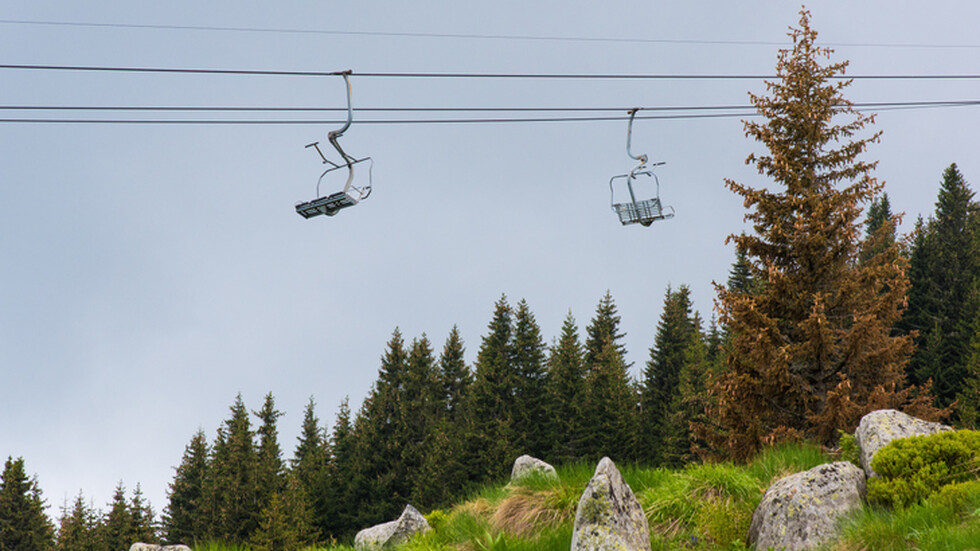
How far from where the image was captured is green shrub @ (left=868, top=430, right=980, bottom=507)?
10.4 meters

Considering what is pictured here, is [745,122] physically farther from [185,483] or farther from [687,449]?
[185,483]

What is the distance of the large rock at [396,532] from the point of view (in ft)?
52.2

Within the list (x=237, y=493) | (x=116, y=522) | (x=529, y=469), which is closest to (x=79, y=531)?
(x=116, y=522)

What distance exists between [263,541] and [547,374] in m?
23.5

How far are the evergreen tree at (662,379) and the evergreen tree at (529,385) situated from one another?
294 inches

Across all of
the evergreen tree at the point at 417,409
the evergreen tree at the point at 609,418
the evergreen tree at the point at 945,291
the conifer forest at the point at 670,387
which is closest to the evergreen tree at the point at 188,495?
the conifer forest at the point at 670,387

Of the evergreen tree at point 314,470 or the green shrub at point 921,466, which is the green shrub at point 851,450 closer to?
the green shrub at point 921,466

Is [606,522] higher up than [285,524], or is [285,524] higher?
[606,522]

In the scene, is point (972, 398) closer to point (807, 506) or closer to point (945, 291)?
point (945, 291)

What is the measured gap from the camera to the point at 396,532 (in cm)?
1630

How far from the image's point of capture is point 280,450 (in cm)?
6594

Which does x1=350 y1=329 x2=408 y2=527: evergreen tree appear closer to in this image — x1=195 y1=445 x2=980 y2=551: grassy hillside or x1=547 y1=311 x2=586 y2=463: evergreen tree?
x1=547 y1=311 x2=586 y2=463: evergreen tree

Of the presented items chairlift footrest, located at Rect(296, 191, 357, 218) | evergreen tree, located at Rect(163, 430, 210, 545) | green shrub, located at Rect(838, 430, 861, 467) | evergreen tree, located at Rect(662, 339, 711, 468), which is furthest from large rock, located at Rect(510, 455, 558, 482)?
evergreen tree, located at Rect(163, 430, 210, 545)

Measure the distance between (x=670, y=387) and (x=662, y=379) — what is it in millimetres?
899
